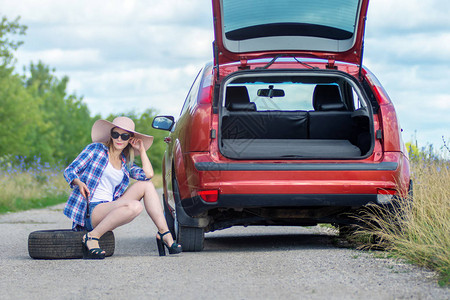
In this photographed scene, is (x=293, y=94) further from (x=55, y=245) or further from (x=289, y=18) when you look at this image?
(x=55, y=245)

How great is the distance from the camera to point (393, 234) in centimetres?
644

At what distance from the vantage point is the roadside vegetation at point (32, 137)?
17.8 meters

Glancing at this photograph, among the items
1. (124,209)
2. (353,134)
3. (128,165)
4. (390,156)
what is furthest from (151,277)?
(353,134)

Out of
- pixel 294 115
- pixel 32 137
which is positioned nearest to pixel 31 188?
pixel 294 115

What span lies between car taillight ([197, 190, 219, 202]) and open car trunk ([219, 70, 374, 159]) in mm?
667

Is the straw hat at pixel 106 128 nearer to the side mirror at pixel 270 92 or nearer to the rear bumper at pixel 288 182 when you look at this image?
the rear bumper at pixel 288 182

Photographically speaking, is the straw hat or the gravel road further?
the straw hat

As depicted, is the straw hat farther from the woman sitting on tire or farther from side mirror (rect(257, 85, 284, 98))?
side mirror (rect(257, 85, 284, 98))

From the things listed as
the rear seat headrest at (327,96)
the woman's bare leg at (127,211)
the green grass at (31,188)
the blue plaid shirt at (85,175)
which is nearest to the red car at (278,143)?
the woman's bare leg at (127,211)

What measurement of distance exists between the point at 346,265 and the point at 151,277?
154 centimetres

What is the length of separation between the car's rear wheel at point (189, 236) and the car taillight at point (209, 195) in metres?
0.50

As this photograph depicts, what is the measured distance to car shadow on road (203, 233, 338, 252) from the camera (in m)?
7.27

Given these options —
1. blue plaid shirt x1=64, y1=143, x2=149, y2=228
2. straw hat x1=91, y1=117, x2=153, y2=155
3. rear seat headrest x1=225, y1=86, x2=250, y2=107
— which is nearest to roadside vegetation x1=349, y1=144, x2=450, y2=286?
rear seat headrest x1=225, y1=86, x2=250, y2=107

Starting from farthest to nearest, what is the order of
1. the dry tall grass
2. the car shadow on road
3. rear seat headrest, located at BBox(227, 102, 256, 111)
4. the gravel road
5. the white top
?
1. rear seat headrest, located at BBox(227, 102, 256, 111)
2. the car shadow on road
3. the white top
4. the dry tall grass
5. the gravel road
